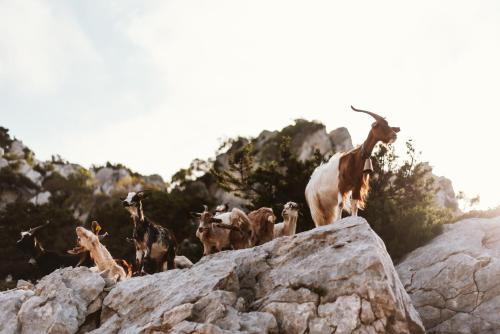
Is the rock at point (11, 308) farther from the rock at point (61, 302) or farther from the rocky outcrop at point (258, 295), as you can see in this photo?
the rock at point (61, 302)

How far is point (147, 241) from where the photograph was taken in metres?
11.6

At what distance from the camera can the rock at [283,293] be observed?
7676mm

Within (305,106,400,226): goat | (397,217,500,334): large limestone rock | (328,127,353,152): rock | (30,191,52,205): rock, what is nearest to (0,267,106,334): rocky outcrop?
(305,106,400,226): goat

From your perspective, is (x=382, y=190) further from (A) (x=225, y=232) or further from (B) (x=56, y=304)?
(B) (x=56, y=304)

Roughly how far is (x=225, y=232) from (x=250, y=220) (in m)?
0.75

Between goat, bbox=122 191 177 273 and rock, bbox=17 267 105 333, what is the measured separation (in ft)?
4.72

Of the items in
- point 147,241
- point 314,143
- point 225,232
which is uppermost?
point 314,143

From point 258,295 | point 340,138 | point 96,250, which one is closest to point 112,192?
point 340,138

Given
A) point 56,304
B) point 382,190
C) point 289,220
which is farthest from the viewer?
point 382,190

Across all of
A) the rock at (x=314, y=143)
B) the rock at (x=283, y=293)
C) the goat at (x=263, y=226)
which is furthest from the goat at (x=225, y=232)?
the rock at (x=314, y=143)

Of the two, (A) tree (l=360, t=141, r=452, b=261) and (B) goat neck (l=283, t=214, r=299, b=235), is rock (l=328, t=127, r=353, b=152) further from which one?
(B) goat neck (l=283, t=214, r=299, b=235)

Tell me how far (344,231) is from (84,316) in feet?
15.3

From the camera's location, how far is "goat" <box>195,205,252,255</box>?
1227cm

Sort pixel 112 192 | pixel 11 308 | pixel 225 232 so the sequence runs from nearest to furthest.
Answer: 1. pixel 11 308
2. pixel 225 232
3. pixel 112 192
